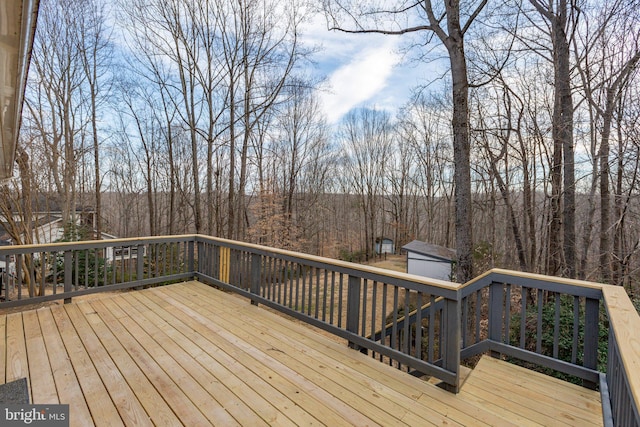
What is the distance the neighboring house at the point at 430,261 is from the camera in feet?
43.4

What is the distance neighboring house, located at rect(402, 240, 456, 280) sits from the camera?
1322cm

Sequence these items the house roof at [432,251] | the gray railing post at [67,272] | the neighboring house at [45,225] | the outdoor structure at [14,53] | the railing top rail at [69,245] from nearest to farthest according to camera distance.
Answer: the outdoor structure at [14,53], the railing top rail at [69,245], the gray railing post at [67,272], the neighboring house at [45,225], the house roof at [432,251]

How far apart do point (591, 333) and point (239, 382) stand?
2.90m

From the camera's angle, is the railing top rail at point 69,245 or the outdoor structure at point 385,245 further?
the outdoor structure at point 385,245

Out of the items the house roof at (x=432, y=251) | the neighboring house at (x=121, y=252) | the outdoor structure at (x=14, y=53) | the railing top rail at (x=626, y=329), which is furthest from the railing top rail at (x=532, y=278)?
the house roof at (x=432, y=251)

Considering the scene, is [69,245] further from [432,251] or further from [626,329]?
[432,251]

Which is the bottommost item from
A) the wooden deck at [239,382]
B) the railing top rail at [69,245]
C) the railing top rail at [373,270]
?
the wooden deck at [239,382]

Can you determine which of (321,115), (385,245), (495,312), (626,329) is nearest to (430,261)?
(385,245)

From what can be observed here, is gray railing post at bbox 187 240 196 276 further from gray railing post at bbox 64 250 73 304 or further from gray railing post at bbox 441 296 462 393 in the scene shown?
gray railing post at bbox 441 296 462 393

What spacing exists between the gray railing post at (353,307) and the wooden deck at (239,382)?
0.74 ft

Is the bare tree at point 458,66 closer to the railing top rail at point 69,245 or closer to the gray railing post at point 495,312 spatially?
the gray railing post at point 495,312

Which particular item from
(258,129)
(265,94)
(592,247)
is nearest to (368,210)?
(258,129)

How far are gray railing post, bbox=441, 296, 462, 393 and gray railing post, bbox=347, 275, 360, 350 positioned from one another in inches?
34.8

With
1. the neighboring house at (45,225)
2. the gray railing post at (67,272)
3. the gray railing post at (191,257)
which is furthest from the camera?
the neighboring house at (45,225)
